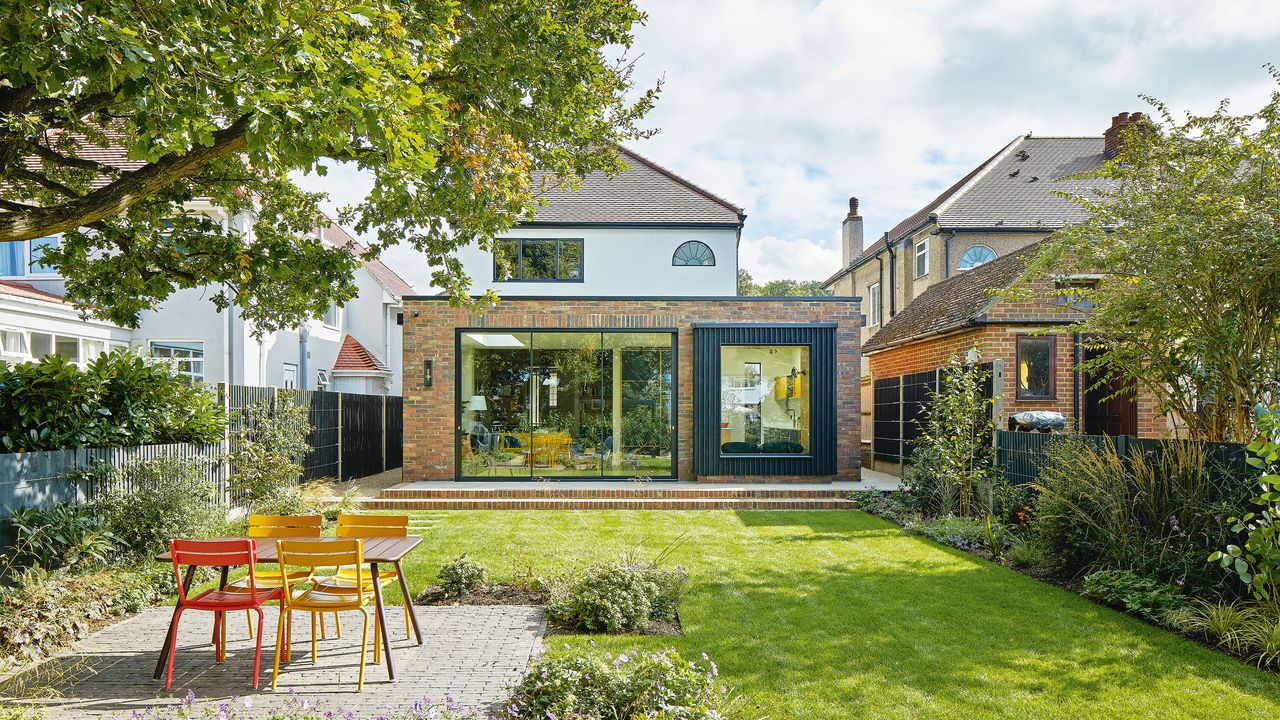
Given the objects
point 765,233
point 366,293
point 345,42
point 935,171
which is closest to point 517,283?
point 366,293

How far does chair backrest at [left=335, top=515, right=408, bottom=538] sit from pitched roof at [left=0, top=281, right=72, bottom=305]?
10.7 m

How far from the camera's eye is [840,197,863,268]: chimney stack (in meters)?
33.1

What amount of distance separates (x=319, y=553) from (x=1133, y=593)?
6.86m

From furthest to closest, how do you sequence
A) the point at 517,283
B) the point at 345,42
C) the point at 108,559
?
the point at 517,283
the point at 108,559
the point at 345,42

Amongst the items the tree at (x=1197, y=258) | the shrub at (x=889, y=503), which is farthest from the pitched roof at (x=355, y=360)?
the tree at (x=1197, y=258)

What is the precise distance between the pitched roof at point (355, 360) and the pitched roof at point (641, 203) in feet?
25.6

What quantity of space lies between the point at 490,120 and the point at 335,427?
932cm

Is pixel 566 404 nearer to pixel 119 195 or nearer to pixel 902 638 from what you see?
pixel 119 195

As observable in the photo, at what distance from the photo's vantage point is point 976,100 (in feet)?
35.7

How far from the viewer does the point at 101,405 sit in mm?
8648

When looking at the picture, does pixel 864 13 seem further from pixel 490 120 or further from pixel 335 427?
pixel 335 427

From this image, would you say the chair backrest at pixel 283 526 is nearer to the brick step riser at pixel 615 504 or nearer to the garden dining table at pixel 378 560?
the garden dining table at pixel 378 560

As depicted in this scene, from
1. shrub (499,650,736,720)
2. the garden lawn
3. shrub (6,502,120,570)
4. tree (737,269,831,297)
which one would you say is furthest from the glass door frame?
tree (737,269,831,297)

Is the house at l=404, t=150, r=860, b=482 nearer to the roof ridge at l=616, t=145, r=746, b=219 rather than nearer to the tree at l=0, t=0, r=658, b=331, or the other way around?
the tree at l=0, t=0, r=658, b=331
